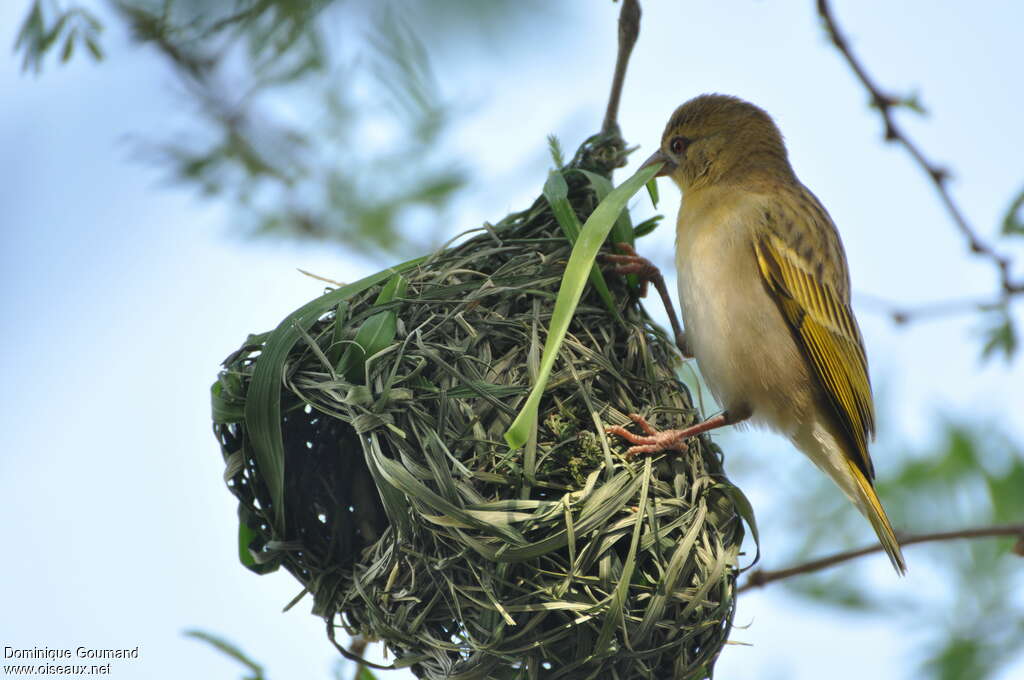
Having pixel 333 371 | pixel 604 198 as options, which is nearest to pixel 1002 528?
pixel 604 198

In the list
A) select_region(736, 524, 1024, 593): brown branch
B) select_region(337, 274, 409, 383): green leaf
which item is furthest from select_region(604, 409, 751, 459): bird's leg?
select_region(337, 274, 409, 383): green leaf

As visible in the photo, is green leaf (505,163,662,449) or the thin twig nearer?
green leaf (505,163,662,449)

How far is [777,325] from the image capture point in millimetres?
2971

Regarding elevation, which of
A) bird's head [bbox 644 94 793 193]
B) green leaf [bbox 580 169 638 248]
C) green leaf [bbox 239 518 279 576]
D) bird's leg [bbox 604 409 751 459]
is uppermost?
bird's head [bbox 644 94 793 193]

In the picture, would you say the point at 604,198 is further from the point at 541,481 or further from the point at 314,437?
the point at 314,437

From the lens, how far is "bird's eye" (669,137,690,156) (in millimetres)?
3420

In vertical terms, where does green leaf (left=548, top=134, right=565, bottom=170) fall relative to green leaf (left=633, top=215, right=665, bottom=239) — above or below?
above

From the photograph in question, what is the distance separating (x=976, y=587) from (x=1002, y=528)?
1.18 meters

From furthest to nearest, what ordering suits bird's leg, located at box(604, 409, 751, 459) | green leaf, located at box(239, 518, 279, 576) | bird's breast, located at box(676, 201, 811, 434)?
bird's breast, located at box(676, 201, 811, 434) → green leaf, located at box(239, 518, 279, 576) → bird's leg, located at box(604, 409, 751, 459)

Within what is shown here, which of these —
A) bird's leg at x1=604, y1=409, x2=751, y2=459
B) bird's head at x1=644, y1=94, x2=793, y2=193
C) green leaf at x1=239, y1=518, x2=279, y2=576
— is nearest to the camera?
bird's leg at x1=604, y1=409, x2=751, y2=459

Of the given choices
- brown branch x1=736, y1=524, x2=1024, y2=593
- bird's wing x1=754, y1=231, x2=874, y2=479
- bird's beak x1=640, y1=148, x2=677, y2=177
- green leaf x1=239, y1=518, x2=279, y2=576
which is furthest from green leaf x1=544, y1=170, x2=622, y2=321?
green leaf x1=239, y1=518, x2=279, y2=576

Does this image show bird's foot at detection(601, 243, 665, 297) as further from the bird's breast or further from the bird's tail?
the bird's tail

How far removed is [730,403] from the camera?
291 cm

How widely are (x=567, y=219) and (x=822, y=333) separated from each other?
96 centimetres
